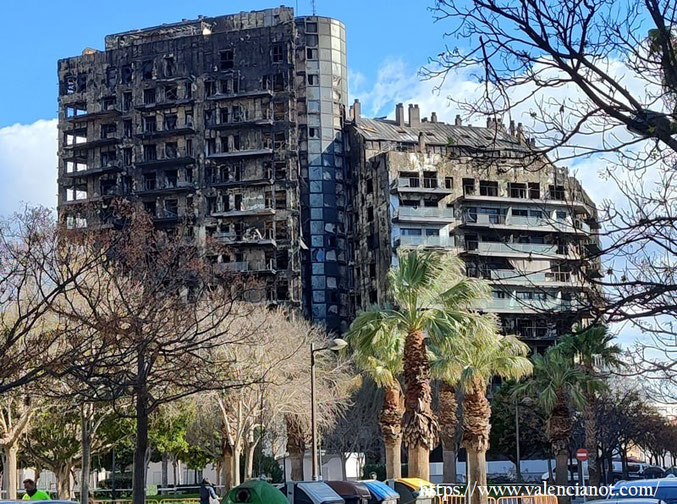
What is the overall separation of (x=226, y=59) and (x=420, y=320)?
6592cm

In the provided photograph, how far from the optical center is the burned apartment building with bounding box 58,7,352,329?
9219 cm

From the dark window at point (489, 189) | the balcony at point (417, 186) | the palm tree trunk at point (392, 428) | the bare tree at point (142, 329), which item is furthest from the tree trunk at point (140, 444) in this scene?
the dark window at point (489, 189)

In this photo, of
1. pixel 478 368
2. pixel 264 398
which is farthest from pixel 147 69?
pixel 478 368

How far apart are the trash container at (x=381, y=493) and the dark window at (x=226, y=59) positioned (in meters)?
71.3

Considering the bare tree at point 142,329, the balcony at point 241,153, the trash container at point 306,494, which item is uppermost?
the balcony at point 241,153

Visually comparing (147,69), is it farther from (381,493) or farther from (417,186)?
(381,493)

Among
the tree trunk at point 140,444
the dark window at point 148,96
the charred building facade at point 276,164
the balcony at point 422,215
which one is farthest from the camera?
the dark window at point 148,96

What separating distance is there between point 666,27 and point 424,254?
91.6ft

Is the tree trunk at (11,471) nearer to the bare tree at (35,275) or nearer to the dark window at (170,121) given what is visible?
the bare tree at (35,275)

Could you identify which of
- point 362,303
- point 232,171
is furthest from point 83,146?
point 362,303

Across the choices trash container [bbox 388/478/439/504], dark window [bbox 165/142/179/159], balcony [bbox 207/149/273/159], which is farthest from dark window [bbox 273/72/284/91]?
trash container [bbox 388/478/439/504]

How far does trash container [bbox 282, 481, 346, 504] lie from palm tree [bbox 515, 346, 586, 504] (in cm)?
2244

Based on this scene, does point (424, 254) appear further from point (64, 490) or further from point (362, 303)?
point (362, 303)

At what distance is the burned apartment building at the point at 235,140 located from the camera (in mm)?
92188
